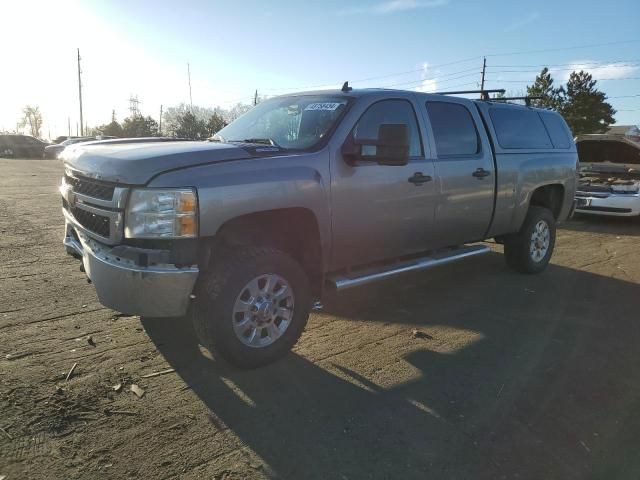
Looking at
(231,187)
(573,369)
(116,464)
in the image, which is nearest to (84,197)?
(231,187)

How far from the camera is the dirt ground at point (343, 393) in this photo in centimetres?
262

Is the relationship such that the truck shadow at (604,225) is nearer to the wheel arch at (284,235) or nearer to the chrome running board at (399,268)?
the chrome running board at (399,268)

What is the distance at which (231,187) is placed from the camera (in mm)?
3254

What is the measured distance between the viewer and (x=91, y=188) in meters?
3.52

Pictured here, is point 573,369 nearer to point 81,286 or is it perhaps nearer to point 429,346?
point 429,346

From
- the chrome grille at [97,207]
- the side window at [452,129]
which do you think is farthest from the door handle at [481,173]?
the chrome grille at [97,207]

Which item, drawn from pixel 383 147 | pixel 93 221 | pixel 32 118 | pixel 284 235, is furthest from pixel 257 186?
pixel 32 118

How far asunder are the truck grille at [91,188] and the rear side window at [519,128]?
4.29 m

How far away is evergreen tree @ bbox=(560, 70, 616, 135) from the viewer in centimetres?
3544

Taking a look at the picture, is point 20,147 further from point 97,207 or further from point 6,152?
point 97,207

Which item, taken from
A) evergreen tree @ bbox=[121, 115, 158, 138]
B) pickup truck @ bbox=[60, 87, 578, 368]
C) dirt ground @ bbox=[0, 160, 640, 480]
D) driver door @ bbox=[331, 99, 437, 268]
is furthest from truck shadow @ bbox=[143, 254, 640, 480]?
evergreen tree @ bbox=[121, 115, 158, 138]

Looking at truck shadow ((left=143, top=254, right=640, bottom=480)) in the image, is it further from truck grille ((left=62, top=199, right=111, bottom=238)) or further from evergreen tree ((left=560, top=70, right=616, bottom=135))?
evergreen tree ((left=560, top=70, right=616, bottom=135))

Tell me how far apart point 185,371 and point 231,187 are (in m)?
1.38

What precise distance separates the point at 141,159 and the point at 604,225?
10655 mm
